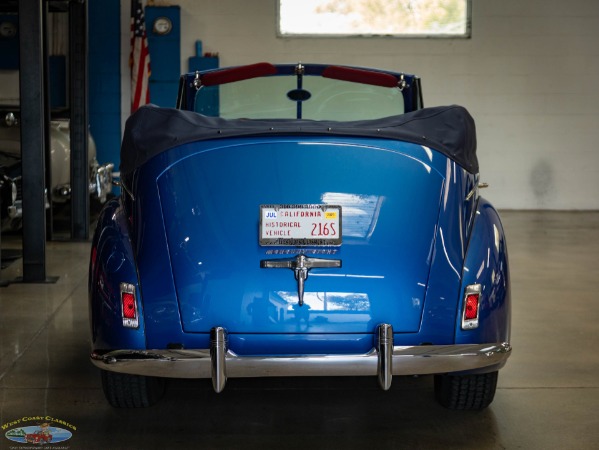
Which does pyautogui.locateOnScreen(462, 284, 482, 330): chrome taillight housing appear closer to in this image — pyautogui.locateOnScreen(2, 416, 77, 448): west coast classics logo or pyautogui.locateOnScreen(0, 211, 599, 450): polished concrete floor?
pyautogui.locateOnScreen(0, 211, 599, 450): polished concrete floor

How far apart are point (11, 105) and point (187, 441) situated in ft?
21.2

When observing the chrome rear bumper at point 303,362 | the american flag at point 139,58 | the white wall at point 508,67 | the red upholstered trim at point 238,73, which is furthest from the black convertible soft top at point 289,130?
the white wall at point 508,67

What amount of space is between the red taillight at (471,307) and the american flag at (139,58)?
10.1 metres

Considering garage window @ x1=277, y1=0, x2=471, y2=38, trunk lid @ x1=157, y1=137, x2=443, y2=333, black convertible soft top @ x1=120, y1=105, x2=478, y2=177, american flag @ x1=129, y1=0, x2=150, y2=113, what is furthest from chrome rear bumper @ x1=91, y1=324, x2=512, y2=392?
garage window @ x1=277, y1=0, x2=471, y2=38

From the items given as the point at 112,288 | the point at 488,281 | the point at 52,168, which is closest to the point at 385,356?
the point at 488,281

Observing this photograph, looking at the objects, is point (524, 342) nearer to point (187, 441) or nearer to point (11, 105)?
point (187, 441)

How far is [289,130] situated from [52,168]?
651 cm

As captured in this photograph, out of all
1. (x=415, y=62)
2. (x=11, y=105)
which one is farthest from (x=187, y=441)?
(x=415, y=62)

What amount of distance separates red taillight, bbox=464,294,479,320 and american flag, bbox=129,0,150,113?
10.1 meters

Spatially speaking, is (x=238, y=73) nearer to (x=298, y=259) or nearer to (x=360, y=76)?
(x=360, y=76)

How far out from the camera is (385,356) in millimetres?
3039

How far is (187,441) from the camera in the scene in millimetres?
3326

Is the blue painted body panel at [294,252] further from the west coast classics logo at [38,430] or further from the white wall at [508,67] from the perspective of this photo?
the white wall at [508,67]

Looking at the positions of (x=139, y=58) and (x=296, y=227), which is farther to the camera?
(x=139, y=58)
